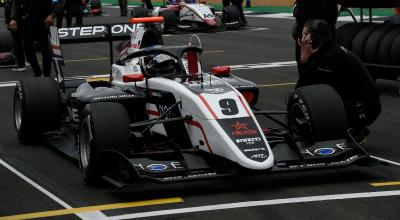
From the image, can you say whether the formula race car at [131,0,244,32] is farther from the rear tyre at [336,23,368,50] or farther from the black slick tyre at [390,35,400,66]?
the black slick tyre at [390,35,400,66]

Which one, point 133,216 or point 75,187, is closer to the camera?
point 133,216

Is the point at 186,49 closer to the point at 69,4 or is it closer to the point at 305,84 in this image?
the point at 305,84

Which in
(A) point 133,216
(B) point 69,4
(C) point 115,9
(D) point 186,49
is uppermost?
(D) point 186,49

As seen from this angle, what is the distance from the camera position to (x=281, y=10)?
36.5 metres

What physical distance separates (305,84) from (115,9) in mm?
33033

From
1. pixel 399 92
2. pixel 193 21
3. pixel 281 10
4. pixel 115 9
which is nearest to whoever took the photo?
pixel 399 92

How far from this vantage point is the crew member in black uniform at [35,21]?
15125mm

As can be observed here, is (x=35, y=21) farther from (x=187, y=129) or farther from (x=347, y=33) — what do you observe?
(x=187, y=129)

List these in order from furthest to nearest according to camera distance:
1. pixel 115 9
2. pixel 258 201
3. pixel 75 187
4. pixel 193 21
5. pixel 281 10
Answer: pixel 115 9 < pixel 281 10 < pixel 193 21 < pixel 75 187 < pixel 258 201

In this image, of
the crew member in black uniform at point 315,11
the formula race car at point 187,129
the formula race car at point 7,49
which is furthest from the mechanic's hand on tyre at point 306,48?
the formula race car at point 7,49

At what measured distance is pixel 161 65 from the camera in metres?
9.81

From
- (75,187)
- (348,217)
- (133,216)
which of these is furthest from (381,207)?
(75,187)

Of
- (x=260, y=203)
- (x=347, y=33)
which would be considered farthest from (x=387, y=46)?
(x=260, y=203)

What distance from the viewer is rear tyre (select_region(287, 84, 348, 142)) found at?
28.2 feet
